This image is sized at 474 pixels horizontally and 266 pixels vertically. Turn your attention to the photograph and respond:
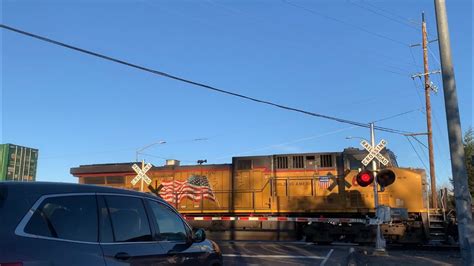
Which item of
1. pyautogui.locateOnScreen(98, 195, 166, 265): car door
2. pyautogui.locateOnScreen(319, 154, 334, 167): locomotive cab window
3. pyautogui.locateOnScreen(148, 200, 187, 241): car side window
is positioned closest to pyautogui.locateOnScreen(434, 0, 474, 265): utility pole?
pyautogui.locateOnScreen(148, 200, 187, 241): car side window

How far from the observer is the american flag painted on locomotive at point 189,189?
22750mm

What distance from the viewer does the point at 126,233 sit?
16.6ft

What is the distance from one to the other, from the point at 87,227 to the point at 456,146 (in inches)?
230

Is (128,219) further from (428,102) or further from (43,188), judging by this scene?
(428,102)

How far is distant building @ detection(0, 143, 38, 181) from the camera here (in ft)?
75.6

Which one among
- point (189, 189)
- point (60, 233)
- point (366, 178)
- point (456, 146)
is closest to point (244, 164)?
point (189, 189)

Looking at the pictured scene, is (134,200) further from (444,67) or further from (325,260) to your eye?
(325,260)

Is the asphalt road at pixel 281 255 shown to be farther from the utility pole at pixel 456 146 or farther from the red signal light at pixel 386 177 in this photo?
the utility pole at pixel 456 146

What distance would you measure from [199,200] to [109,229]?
18308mm

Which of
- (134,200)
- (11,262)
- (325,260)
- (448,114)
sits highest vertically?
(448,114)

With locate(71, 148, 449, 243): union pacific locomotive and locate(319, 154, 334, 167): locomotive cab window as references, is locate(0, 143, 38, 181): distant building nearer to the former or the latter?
locate(71, 148, 449, 243): union pacific locomotive

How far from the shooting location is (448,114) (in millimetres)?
7762

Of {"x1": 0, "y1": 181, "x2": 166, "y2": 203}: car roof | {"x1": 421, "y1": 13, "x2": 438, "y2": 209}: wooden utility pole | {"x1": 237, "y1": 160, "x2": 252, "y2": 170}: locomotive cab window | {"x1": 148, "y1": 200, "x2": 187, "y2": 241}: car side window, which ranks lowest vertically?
{"x1": 148, "y1": 200, "x2": 187, "y2": 241}: car side window

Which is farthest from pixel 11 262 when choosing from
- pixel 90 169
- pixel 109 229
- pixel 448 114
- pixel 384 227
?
pixel 90 169
